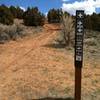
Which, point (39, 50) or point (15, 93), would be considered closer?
point (15, 93)

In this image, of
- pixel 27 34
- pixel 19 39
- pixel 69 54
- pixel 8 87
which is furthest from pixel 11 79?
pixel 27 34

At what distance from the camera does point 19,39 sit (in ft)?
69.3

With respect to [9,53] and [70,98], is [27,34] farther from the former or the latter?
[70,98]

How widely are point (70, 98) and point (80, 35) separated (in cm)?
194

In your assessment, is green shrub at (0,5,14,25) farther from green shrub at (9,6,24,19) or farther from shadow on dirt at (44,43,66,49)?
shadow on dirt at (44,43,66,49)

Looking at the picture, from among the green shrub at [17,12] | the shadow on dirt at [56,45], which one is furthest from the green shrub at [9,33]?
the green shrub at [17,12]

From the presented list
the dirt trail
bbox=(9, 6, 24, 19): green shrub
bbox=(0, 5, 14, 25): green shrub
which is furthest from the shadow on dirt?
bbox=(9, 6, 24, 19): green shrub

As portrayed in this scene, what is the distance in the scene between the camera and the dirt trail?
9856 mm

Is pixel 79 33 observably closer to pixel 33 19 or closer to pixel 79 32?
pixel 79 32

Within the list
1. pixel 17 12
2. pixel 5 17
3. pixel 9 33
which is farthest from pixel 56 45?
pixel 17 12

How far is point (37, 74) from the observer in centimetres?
1172

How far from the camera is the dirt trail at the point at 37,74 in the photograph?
9.86m

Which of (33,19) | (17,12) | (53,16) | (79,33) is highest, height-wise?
(17,12)

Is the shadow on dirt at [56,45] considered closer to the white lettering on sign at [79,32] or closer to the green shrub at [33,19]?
the white lettering on sign at [79,32]
